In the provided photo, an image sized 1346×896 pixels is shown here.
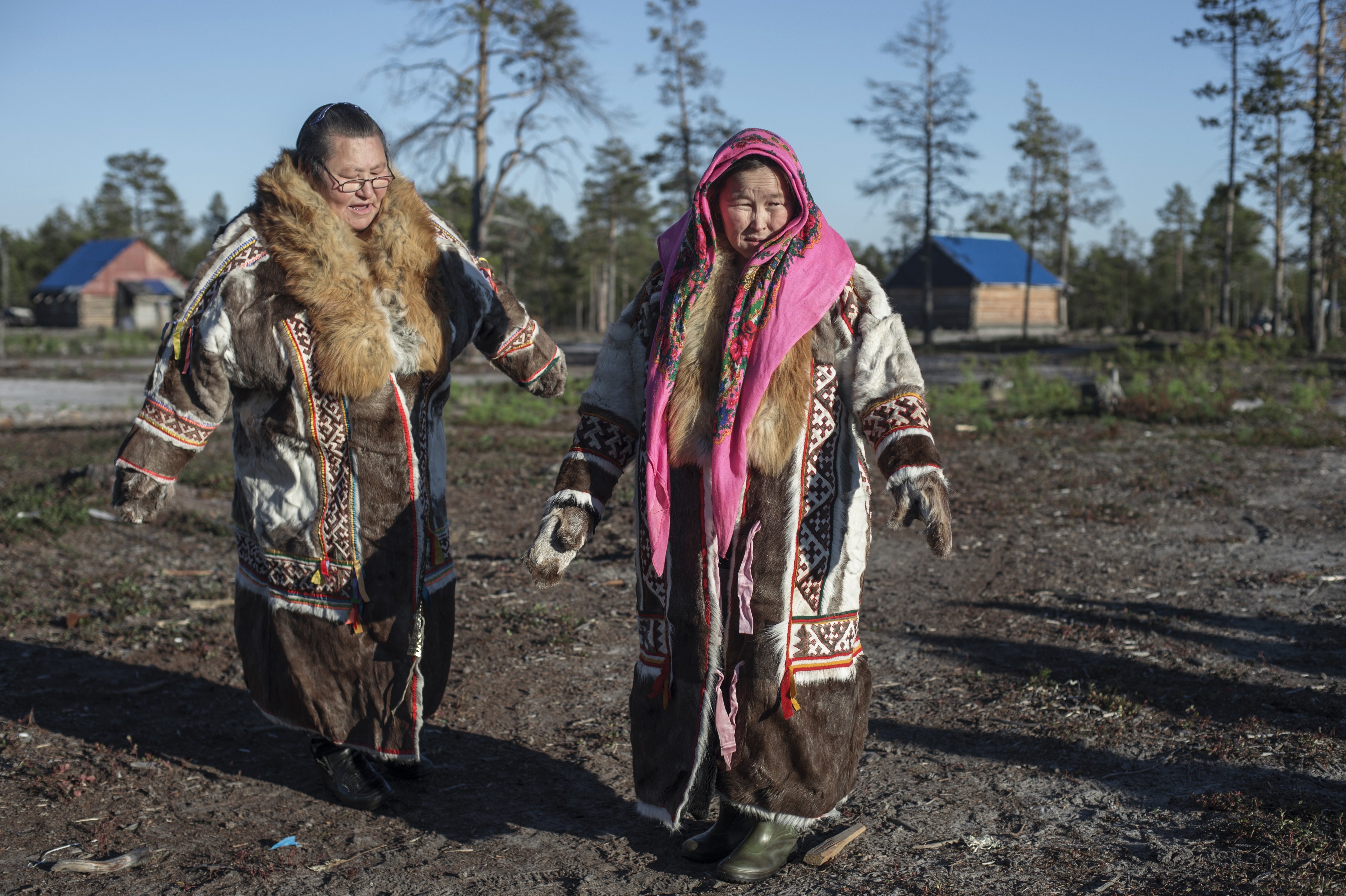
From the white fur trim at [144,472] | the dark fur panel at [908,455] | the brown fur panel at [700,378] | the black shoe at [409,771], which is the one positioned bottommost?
the black shoe at [409,771]

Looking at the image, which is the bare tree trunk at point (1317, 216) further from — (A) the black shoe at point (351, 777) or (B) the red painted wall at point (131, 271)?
(B) the red painted wall at point (131, 271)

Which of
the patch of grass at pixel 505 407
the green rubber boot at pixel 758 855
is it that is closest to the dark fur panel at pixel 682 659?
the green rubber boot at pixel 758 855

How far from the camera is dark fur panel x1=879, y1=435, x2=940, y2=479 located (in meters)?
2.63

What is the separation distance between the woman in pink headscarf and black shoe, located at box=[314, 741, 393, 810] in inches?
41.9

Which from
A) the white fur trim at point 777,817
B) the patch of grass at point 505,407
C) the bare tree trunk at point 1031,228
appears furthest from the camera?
the bare tree trunk at point 1031,228

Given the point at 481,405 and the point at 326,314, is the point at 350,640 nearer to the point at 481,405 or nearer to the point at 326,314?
the point at 326,314

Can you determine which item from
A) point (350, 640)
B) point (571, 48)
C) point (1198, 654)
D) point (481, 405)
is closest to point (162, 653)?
point (350, 640)

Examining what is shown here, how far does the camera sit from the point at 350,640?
3.17 meters

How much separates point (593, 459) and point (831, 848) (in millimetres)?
1330

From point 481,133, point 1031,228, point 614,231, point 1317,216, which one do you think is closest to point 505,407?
point 481,133

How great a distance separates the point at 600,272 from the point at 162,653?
65149 mm

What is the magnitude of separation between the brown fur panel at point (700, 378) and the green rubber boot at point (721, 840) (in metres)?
1.06

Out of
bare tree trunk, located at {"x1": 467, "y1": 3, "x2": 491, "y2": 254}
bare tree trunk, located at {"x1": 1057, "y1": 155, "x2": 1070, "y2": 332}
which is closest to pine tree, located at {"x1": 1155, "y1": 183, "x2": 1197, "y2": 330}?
bare tree trunk, located at {"x1": 1057, "y1": 155, "x2": 1070, "y2": 332}

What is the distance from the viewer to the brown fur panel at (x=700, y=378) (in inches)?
106
